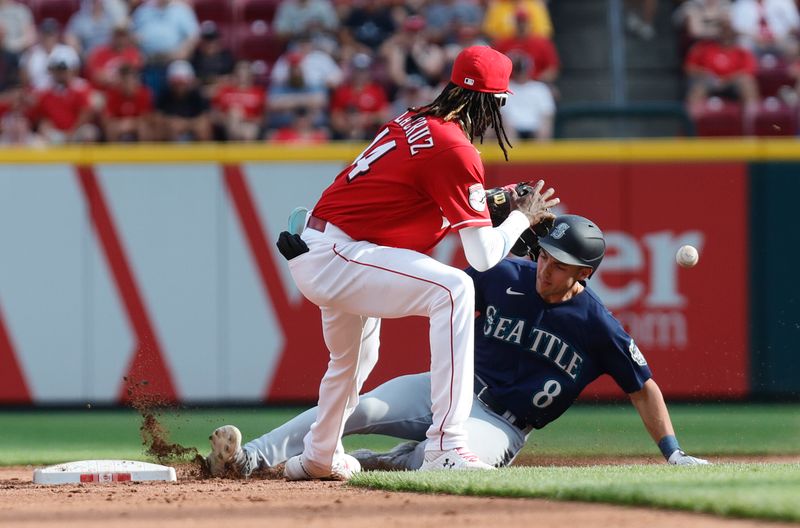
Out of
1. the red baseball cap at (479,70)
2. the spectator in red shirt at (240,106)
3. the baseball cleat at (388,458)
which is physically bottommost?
the baseball cleat at (388,458)

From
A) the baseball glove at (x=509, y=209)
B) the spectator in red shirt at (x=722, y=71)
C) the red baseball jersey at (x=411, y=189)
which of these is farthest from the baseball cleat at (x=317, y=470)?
the spectator in red shirt at (x=722, y=71)

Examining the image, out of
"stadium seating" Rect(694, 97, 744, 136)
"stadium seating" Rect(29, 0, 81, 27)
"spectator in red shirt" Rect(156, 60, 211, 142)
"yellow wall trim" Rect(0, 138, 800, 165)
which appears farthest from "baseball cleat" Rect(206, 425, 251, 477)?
"stadium seating" Rect(29, 0, 81, 27)

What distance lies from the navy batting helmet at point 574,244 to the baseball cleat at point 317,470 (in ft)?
4.20

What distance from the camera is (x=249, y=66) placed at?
12.2 metres

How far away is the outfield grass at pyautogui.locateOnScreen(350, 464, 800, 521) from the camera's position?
13.8 feet

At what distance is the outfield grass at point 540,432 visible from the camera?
24.1ft

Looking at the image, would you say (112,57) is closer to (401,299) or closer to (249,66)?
(249,66)

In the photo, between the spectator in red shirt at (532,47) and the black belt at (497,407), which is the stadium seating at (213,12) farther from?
the black belt at (497,407)

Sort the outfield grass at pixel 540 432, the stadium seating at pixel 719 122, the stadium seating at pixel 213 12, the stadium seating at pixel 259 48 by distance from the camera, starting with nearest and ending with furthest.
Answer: the outfield grass at pixel 540 432, the stadium seating at pixel 719 122, the stadium seating at pixel 259 48, the stadium seating at pixel 213 12

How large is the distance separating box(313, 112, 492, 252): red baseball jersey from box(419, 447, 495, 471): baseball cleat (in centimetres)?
86

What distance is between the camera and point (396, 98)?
1184 cm

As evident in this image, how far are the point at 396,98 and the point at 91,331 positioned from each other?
11.6 ft

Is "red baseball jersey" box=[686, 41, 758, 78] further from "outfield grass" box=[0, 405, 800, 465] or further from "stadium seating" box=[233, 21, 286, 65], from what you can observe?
"stadium seating" box=[233, 21, 286, 65]

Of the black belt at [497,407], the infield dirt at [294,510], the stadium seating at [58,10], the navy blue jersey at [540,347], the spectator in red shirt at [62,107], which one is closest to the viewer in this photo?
the infield dirt at [294,510]
